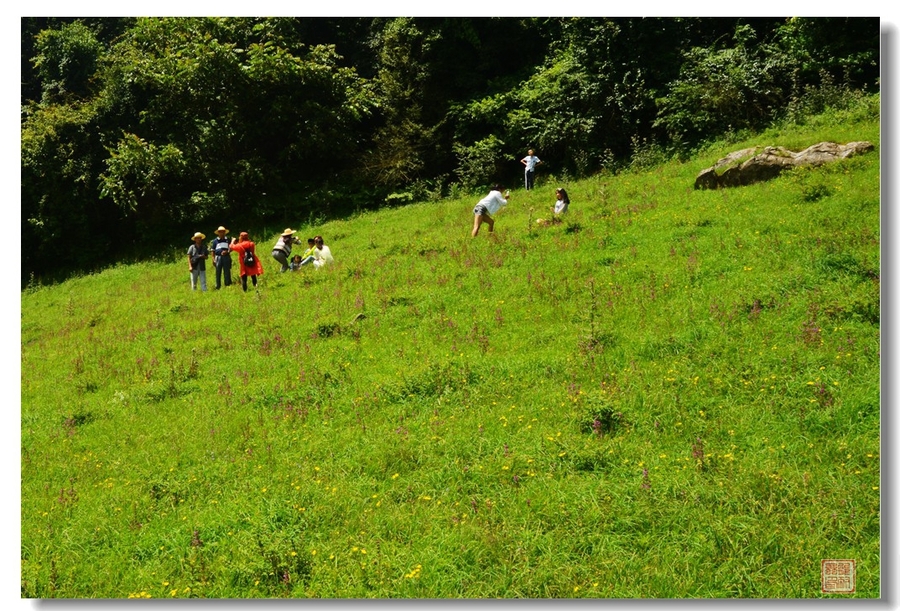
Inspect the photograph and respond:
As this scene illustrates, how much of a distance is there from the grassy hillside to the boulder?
5.18 feet

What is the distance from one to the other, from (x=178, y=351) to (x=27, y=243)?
23.8 metres

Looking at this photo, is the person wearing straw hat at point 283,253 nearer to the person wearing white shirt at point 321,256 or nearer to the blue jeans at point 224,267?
the person wearing white shirt at point 321,256

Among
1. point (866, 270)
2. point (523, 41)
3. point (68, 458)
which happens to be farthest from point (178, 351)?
point (523, 41)

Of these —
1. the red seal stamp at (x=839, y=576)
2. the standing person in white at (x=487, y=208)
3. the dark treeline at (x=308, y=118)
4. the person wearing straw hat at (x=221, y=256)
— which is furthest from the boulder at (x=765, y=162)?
the person wearing straw hat at (x=221, y=256)

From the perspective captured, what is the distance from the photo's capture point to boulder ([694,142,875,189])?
1602 centimetres

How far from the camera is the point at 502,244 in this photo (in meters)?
16.0

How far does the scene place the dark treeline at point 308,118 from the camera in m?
28.1

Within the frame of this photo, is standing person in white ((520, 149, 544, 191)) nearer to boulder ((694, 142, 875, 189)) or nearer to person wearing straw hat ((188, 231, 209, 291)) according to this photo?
boulder ((694, 142, 875, 189))

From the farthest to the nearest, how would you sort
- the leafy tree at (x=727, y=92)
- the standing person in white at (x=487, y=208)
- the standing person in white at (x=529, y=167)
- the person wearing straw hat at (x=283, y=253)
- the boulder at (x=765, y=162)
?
the standing person in white at (x=529, y=167) → the leafy tree at (x=727, y=92) → the person wearing straw hat at (x=283, y=253) → the standing person in white at (x=487, y=208) → the boulder at (x=765, y=162)

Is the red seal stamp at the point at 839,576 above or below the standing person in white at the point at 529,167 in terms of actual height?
below

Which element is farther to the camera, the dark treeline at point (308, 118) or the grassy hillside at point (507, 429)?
the dark treeline at point (308, 118)

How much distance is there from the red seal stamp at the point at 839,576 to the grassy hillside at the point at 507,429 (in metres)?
0.08

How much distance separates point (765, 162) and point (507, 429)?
1274 cm

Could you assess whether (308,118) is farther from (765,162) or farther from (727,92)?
(765,162)
